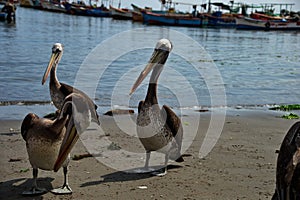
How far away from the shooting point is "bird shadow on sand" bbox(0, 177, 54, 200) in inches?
200

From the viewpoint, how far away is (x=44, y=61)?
19328 millimetres

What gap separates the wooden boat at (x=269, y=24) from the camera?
57719 mm

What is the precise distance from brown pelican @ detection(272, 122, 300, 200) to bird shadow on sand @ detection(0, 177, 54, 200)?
294cm

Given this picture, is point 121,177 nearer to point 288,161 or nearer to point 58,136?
point 58,136

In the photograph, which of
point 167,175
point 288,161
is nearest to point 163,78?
point 167,175

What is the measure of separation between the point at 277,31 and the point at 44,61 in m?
43.1

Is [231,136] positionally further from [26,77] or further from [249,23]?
[249,23]

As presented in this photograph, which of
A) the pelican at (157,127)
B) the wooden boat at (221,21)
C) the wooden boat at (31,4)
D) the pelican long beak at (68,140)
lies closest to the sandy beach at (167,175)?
the pelican at (157,127)

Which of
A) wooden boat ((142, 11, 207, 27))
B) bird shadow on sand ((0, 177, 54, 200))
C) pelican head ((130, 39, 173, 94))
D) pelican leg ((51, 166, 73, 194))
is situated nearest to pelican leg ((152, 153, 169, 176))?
pelican head ((130, 39, 173, 94))

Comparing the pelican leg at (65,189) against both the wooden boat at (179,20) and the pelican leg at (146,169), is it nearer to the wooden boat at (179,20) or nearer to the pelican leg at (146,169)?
the pelican leg at (146,169)

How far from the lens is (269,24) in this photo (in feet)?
189

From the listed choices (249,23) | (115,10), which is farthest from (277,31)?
(115,10)

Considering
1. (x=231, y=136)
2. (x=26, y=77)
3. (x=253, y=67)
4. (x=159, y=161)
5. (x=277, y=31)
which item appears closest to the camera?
(x=159, y=161)

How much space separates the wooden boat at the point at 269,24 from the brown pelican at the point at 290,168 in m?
56.7
